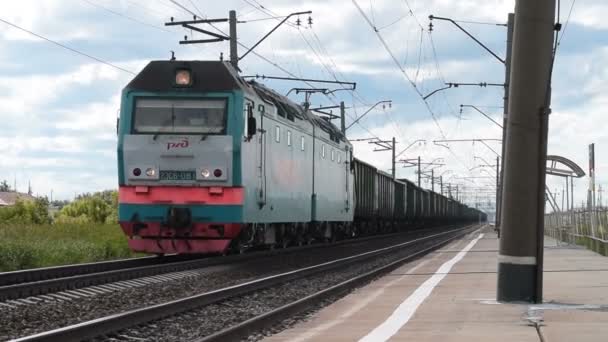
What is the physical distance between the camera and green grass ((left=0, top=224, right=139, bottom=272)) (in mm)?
19391

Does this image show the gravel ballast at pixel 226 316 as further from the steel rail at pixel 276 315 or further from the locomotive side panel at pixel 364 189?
the locomotive side panel at pixel 364 189

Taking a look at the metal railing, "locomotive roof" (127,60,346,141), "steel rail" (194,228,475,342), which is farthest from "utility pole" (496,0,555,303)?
the metal railing

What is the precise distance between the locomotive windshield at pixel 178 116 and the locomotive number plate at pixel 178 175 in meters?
0.79

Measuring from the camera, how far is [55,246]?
2158cm

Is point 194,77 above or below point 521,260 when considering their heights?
above

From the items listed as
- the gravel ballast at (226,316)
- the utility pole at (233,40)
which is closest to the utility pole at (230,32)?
the utility pole at (233,40)

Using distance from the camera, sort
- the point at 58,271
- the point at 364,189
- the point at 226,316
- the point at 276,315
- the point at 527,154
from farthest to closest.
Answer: the point at 364,189 → the point at 58,271 → the point at 226,316 → the point at 527,154 → the point at 276,315

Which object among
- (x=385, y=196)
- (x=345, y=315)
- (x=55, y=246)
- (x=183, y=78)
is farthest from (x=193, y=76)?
(x=385, y=196)

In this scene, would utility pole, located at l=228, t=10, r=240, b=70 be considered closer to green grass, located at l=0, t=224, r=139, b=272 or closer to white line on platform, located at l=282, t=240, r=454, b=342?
green grass, located at l=0, t=224, r=139, b=272

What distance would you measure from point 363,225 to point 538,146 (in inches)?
1280

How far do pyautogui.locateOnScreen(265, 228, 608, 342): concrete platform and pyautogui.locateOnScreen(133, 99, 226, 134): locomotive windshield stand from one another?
4803mm

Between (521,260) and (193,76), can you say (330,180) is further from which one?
(521,260)

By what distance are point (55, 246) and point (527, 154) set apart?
1346 centimetres

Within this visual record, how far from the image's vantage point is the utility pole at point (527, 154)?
1077cm
